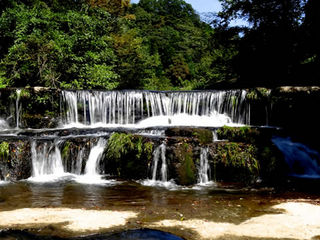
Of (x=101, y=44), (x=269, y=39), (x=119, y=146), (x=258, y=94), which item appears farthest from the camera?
(x=101, y=44)

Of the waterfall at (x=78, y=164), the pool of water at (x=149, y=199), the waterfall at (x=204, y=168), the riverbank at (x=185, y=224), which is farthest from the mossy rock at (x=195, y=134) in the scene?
the riverbank at (x=185, y=224)

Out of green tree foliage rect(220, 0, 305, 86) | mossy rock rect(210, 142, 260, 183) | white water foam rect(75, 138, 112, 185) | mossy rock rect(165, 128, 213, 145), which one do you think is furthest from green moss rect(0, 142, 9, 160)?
green tree foliage rect(220, 0, 305, 86)

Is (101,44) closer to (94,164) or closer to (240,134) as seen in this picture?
(94,164)

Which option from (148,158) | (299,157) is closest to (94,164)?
(148,158)

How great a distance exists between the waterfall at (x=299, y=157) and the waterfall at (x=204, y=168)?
2650 millimetres

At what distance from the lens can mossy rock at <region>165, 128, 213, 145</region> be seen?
30.1ft

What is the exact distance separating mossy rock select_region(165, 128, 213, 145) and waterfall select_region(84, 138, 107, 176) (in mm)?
2144

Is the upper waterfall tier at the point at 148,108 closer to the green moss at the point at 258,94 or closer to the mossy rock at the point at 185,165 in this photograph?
the green moss at the point at 258,94

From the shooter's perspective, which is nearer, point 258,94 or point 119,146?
point 119,146

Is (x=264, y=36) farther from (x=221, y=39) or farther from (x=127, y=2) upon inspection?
(x=127, y=2)

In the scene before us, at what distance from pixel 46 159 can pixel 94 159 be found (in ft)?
4.63

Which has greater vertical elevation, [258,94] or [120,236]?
[258,94]

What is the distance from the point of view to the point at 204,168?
28.5 ft

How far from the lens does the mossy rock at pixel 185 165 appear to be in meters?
8.16
